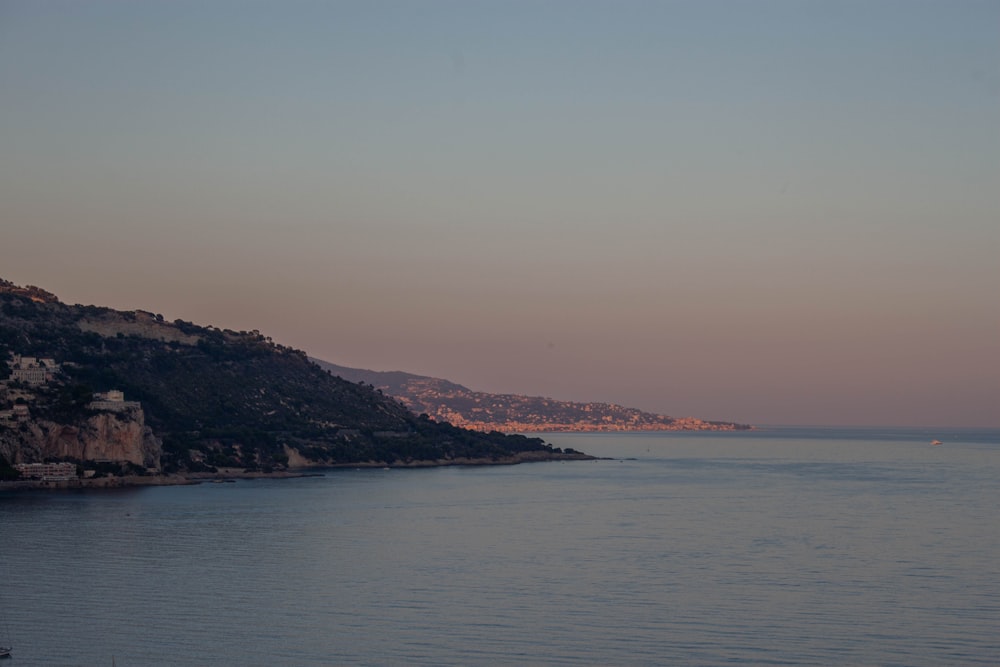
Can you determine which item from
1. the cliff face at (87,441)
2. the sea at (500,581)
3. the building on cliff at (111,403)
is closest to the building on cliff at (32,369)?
the building on cliff at (111,403)

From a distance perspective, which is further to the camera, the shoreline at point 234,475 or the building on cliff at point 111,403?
the building on cliff at point 111,403

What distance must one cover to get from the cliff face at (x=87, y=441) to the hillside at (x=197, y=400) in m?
0.10

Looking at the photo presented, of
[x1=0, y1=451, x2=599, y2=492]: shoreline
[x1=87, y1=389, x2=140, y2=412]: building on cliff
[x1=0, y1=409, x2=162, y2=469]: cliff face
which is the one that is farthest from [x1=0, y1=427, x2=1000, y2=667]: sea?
[x1=87, y1=389, x2=140, y2=412]: building on cliff

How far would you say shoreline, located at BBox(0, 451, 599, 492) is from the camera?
235 feet

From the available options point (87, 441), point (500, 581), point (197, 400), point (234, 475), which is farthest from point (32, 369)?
point (500, 581)

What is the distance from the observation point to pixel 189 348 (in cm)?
11400

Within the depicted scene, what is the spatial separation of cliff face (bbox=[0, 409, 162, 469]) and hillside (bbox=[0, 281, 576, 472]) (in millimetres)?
96

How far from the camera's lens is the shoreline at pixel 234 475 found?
71688 millimetres

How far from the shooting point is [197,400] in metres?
101

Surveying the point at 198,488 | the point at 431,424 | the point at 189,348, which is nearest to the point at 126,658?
the point at 198,488

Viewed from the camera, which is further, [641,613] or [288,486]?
[288,486]

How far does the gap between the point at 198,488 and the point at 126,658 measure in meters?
54.5

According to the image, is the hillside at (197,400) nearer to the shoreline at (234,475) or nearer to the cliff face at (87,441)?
the cliff face at (87,441)

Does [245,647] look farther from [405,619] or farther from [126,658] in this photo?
[405,619]
